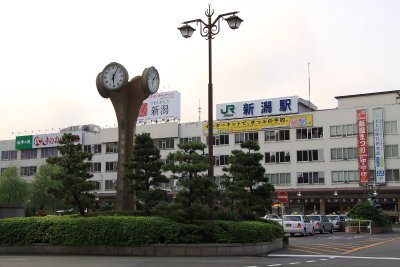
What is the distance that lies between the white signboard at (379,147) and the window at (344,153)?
2.45 meters

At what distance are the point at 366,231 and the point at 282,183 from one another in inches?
927

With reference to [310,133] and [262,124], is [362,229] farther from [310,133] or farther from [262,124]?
[262,124]

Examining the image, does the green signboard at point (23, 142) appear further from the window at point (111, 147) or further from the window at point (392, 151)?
the window at point (392, 151)

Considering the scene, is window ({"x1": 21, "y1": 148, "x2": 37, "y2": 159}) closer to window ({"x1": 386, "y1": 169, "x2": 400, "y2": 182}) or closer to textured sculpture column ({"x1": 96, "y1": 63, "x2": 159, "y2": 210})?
window ({"x1": 386, "y1": 169, "x2": 400, "y2": 182})

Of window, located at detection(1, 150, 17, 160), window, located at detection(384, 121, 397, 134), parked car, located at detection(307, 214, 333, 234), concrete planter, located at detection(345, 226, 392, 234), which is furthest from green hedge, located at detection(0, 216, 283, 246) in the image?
window, located at detection(1, 150, 17, 160)

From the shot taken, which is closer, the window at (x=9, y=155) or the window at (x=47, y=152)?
the window at (x=47, y=152)

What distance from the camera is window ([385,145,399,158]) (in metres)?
57.0

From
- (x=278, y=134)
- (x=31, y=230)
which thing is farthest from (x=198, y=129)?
(x=31, y=230)

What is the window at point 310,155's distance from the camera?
61.4 metres

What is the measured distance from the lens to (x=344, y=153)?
5975 cm

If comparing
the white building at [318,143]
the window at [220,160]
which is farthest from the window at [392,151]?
the window at [220,160]

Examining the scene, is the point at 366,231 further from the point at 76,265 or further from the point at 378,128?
the point at 76,265

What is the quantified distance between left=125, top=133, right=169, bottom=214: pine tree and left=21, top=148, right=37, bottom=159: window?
63.9 m

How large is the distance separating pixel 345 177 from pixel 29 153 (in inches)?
1914
